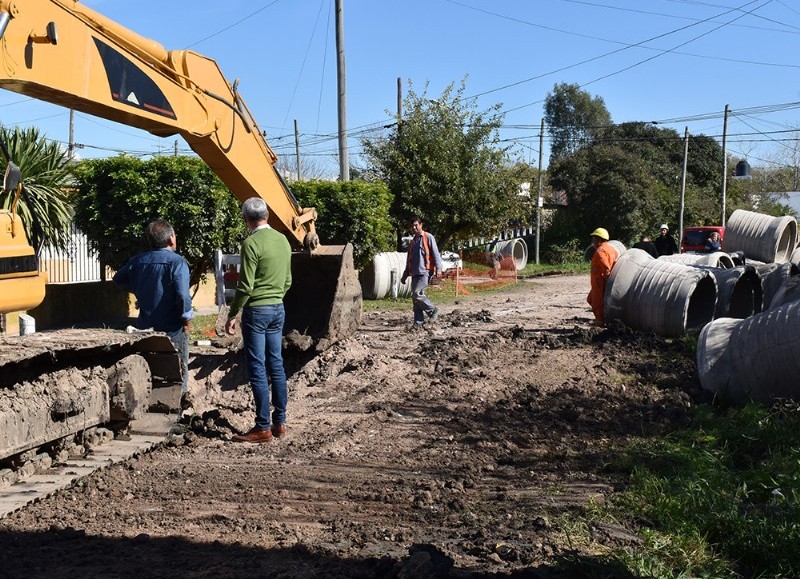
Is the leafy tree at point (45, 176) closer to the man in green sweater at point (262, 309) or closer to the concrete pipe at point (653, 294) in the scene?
the man in green sweater at point (262, 309)

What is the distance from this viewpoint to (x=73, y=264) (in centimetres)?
1842

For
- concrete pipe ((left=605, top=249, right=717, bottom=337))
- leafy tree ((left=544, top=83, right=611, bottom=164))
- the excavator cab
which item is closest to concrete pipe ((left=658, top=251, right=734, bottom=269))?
concrete pipe ((left=605, top=249, right=717, bottom=337))

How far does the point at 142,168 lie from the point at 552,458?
10.6 metres

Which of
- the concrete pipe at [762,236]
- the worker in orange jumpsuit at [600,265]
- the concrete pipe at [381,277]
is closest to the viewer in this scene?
the worker in orange jumpsuit at [600,265]

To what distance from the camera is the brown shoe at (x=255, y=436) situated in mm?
7289

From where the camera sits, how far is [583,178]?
41656mm

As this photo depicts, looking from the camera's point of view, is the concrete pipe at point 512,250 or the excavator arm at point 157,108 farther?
the concrete pipe at point 512,250

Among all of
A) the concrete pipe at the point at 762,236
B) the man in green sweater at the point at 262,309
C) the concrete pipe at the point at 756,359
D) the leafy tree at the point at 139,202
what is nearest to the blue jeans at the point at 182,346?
the man in green sweater at the point at 262,309

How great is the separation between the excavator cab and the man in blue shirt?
1.56 metres

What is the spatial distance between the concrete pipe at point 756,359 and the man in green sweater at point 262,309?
164 inches

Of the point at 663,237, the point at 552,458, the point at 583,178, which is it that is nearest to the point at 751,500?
the point at 552,458

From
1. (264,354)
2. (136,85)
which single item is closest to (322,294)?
(264,354)

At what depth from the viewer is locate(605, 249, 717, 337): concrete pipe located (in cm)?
1209

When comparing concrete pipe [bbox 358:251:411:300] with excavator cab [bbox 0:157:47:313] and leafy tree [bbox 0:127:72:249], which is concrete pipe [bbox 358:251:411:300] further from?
excavator cab [bbox 0:157:47:313]
